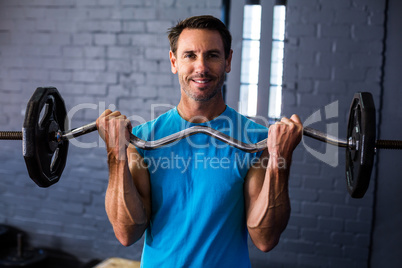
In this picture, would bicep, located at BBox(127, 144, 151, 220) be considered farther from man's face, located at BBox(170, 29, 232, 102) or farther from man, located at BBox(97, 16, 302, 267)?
man's face, located at BBox(170, 29, 232, 102)

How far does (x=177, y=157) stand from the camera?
1.20 meters

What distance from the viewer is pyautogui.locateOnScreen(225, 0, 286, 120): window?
2316 millimetres

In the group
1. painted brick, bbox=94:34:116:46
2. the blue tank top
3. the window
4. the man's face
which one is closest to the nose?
the man's face

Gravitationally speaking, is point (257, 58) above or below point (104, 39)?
below

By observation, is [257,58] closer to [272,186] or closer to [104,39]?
[104,39]

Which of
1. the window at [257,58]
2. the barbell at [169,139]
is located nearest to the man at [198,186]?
the barbell at [169,139]

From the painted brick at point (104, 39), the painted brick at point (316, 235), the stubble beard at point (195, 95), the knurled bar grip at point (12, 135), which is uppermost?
the painted brick at point (104, 39)

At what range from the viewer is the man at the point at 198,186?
45.2 inches

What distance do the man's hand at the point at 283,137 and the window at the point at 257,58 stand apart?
126 cm

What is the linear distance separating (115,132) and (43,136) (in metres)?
0.24

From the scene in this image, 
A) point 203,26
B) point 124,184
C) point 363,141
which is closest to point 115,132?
point 124,184

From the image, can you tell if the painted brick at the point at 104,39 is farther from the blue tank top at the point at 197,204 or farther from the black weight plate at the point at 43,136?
the blue tank top at the point at 197,204

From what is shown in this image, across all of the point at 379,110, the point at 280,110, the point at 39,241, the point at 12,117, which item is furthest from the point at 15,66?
the point at 379,110

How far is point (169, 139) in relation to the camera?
110cm
